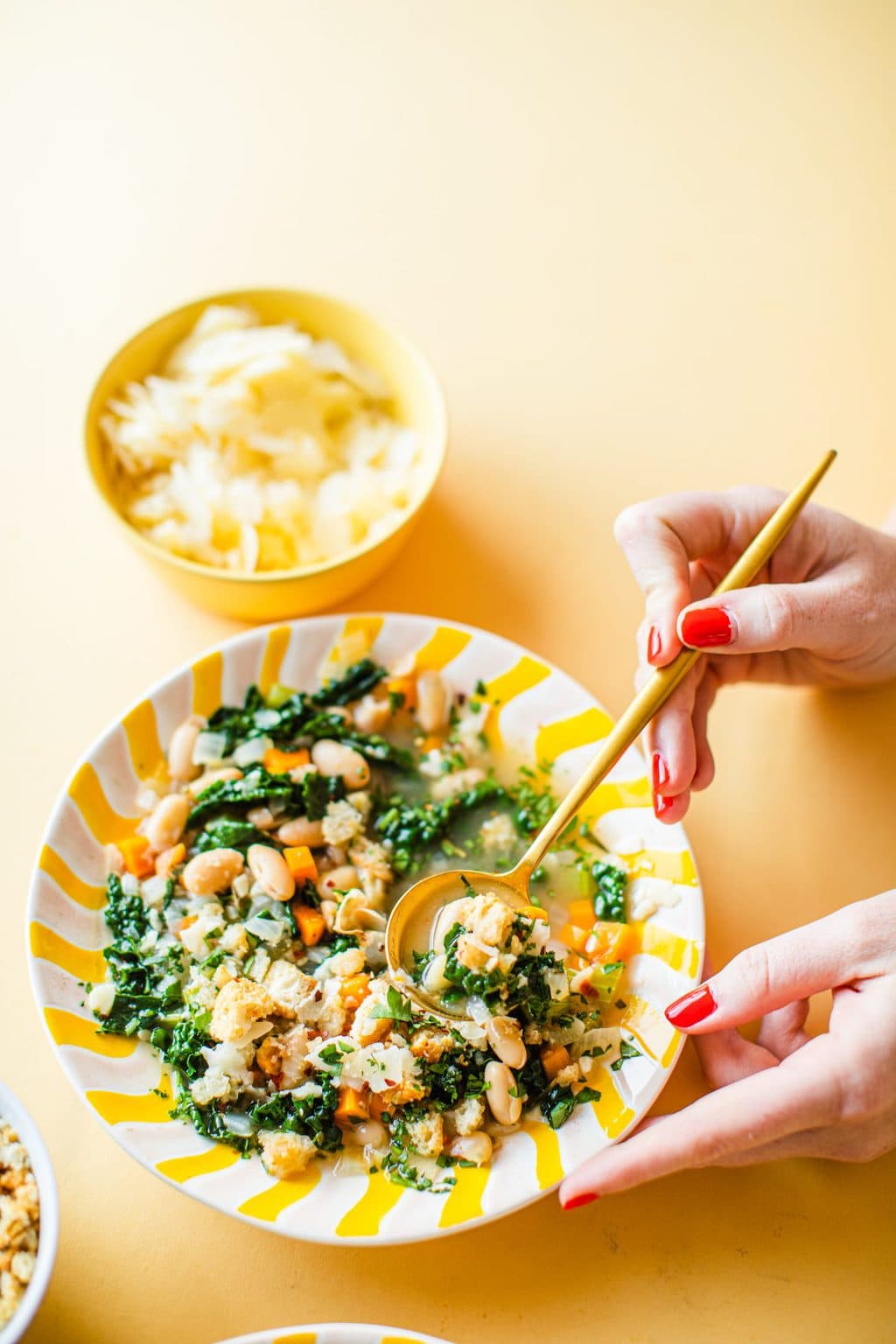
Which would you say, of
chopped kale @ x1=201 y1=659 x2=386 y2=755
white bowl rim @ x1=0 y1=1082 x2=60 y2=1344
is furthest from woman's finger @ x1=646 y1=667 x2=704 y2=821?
white bowl rim @ x1=0 y1=1082 x2=60 y2=1344

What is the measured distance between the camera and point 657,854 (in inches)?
75.6

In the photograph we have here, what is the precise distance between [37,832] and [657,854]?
3.69 ft

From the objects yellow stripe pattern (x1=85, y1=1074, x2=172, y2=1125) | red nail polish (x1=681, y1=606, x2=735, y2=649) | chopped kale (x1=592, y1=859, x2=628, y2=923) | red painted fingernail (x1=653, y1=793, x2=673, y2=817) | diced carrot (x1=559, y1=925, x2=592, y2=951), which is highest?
red nail polish (x1=681, y1=606, x2=735, y2=649)

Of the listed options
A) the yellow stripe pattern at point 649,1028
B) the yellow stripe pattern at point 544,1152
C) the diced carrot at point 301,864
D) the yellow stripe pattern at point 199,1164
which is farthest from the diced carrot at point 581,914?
the yellow stripe pattern at point 199,1164

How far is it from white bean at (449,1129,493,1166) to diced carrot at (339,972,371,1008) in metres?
0.26

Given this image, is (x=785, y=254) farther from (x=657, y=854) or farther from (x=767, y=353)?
(x=657, y=854)

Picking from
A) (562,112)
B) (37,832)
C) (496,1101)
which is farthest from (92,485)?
(562,112)

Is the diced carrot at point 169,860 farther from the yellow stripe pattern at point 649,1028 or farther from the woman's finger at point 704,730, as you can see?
the woman's finger at point 704,730

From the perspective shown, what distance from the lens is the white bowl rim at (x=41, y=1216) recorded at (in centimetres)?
144

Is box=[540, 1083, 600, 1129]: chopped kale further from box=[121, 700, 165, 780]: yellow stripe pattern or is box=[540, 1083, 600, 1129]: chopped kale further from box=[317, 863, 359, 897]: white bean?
box=[121, 700, 165, 780]: yellow stripe pattern

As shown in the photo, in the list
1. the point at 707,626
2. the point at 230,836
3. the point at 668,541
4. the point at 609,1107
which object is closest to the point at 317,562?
the point at 230,836

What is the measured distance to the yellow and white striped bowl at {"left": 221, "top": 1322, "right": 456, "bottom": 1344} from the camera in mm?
1506

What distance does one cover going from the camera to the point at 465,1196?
1.64 metres

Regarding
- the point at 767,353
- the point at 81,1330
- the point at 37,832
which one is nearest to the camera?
the point at 81,1330
